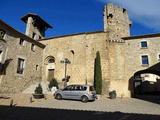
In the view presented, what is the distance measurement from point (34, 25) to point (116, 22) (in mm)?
16197

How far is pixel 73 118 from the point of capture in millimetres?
5098

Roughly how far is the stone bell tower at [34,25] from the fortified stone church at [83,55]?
15.6 ft

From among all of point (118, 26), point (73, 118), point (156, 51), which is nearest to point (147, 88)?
point (156, 51)

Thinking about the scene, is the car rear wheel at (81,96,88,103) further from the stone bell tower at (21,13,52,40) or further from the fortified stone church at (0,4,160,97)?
the stone bell tower at (21,13,52,40)

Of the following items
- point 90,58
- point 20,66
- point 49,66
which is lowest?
point 20,66

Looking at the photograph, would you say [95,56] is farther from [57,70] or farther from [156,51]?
[156,51]

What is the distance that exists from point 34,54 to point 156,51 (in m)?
17.3

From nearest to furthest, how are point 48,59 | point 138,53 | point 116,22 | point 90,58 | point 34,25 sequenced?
point 138,53 < point 90,58 < point 116,22 < point 48,59 < point 34,25

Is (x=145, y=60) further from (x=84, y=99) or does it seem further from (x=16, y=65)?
(x=16, y=65)

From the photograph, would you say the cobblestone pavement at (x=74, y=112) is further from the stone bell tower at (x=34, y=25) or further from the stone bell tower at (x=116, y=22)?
the stone bell tower at (x=34, y=25)

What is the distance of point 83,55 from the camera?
17.5 meters

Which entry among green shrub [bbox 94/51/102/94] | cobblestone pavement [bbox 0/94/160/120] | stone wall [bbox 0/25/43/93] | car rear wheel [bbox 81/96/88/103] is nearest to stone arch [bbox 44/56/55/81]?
stone wall [bbox 0/25/43/93]

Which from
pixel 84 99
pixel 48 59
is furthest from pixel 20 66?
pixel 84 99

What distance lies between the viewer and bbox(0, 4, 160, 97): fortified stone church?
13641 mm
